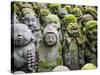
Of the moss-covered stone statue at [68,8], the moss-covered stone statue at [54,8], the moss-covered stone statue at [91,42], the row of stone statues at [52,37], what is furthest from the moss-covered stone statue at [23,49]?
the moss-covered stone statue at [91,42]

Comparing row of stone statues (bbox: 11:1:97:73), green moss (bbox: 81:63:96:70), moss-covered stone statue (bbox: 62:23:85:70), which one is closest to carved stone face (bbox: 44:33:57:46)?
row of stone statues (bbox: 11:1:97:73)

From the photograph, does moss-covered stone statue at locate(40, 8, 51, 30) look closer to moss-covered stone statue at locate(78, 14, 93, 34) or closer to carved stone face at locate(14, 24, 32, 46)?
carved stone face at locate(14, 24, 32, 46)

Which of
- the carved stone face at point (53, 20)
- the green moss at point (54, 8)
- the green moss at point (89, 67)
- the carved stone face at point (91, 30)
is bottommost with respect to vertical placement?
the green moss at point (89, 67)

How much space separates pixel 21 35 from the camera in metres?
1.85

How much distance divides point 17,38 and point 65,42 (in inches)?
17.5

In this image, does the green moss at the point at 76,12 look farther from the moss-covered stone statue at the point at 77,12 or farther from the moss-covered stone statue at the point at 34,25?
the moss-covered stone statue at the point at 34,25

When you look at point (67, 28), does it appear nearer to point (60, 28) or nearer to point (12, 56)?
point (60, 28)

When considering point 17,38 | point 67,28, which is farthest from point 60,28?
point 17,38

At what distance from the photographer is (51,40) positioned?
6.41 feet

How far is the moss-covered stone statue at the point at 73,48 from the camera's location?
201cm

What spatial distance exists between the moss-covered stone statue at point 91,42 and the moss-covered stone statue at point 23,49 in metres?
0.53

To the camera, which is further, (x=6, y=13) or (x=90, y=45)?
(x=90, y=45)

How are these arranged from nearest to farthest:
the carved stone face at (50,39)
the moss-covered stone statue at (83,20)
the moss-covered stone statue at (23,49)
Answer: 1. the moss-covered stone statue at (23,49)
2. the carved stone face at (50,39)
3. the moss-covered stone statue at (83,20)

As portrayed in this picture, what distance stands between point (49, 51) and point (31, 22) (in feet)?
0.98
